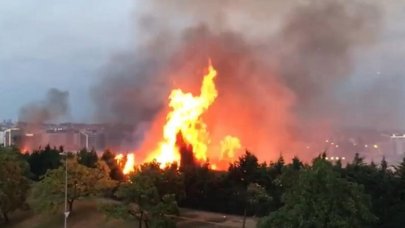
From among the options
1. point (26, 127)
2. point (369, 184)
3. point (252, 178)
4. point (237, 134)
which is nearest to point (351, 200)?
point (369, 184)

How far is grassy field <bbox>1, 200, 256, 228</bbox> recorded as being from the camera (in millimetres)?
31852

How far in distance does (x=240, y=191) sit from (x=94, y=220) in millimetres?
9324

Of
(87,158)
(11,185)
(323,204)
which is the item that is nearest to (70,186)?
(11,185)

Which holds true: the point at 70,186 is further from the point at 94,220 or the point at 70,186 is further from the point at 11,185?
the point at 11,185

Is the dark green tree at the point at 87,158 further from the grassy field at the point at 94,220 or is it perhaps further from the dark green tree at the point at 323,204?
the dark green tree at the point at 323,204

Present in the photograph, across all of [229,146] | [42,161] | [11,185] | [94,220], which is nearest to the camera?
[94,220]

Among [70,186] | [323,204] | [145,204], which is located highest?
[70,186]

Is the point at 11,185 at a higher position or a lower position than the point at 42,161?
lower

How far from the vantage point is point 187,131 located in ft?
189

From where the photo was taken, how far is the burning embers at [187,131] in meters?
54.5

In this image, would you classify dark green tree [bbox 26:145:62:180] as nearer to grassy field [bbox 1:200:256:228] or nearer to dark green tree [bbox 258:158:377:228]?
grassy field [bbox 1:200:256:228]

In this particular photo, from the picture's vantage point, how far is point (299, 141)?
260 ft

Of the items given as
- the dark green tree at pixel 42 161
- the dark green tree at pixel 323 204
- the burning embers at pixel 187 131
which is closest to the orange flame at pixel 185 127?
the burning embers at pixel 187 131

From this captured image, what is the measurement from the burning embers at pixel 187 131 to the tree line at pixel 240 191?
10211 mm
